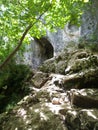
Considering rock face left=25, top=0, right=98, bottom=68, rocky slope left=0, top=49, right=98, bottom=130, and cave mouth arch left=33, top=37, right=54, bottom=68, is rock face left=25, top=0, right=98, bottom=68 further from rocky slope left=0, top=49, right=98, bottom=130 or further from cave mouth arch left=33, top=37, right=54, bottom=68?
rocky slope left=0, top=49, right=98, bottom=130

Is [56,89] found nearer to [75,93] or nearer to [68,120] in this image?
[75,93]

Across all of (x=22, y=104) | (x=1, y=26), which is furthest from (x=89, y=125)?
(x=1, y=26)

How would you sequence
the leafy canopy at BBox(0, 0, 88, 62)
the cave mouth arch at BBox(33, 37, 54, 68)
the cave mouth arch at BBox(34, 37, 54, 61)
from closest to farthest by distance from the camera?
1. the leafy canopy at BBox(0, 0, 88, 62)
2. the cave mouth arch at BBox(33, 37, 54, 68)
3. the cave mouth arch at BBox(34, 37, 54, 61)

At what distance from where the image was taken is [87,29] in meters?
13.4

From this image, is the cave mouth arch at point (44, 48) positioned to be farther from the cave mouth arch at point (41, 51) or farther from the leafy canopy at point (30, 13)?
the leafy canopy at point (30, 13)

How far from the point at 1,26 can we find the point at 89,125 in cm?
552

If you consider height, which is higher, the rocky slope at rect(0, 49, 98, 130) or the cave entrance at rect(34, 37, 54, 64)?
the cave entrance at rect(34, 37, 54, 64)

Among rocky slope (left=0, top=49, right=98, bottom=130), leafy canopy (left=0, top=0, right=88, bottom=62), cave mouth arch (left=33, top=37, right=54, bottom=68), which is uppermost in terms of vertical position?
leafy canopy (left=0, top=0, right=88, bottom=62)

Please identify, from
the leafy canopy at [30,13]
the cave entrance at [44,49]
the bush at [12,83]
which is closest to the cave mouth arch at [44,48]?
the cave entrance at [44,49]

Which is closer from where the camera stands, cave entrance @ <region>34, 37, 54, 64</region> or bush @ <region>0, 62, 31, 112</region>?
bush @ <region>0, 62, 31, 112</region>

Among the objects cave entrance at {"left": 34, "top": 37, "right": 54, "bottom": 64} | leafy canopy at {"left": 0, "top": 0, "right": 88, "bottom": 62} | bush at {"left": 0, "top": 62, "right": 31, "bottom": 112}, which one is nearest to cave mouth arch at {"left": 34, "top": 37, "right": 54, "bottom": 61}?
cave entrance at {"left": 34, "top": 37, "right": 54, "bottom": 64}

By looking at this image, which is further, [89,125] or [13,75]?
[13,75]

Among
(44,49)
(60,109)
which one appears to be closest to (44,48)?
(44,49)

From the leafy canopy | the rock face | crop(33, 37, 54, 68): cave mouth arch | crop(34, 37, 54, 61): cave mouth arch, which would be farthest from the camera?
crop(34, 37, 54, 61): cave mouth arch
